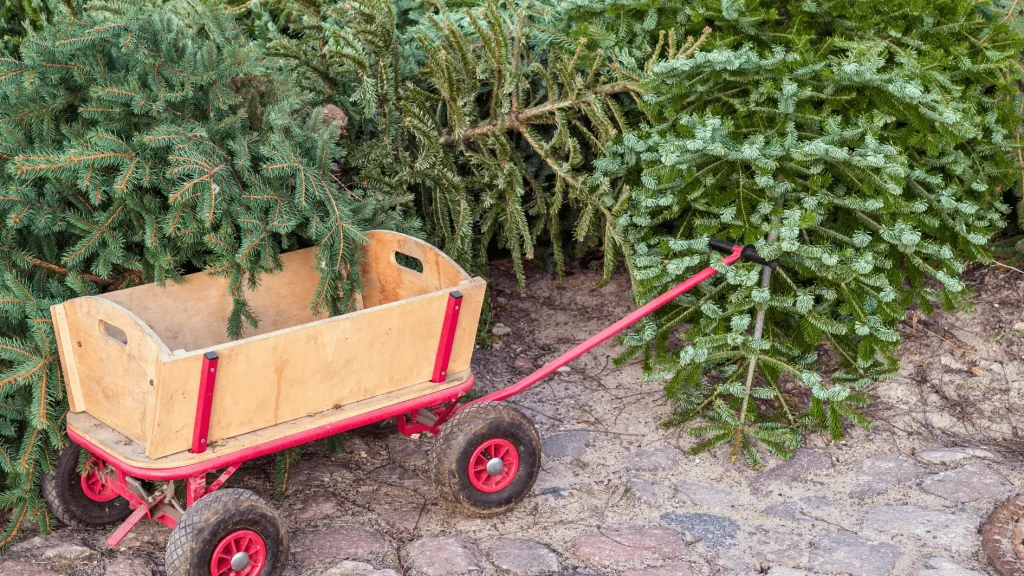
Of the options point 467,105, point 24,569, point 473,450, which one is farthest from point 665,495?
point 24,569

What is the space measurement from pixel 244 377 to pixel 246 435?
22 centimetres

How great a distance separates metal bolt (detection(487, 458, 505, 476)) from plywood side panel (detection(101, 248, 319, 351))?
3.49ft

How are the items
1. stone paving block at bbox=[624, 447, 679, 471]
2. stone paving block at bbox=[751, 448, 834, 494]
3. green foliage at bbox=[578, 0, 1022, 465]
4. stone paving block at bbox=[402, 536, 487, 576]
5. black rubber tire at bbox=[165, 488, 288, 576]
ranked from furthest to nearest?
stone paving block at bbox=[624, 447, 679, 471] < stone paving block at bbox=[751, 448, 834, 494] < green foliage at bbox=[578, 0, 1022, 465] < stone paving block at bbox=[402, 536, 487, 576] < black rubber tire at bbox=[165, 488, 288, 576]

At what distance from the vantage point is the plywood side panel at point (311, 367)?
305 centimetres

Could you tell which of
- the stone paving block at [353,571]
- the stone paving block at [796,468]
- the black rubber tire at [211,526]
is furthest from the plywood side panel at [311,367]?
the stone paving block at [796,468]

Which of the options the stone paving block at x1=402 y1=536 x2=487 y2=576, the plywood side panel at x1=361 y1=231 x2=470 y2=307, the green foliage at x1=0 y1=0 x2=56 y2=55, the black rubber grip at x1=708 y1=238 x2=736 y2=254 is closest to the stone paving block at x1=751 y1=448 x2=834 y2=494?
the black rubber grip at x1=708 y1=238 x2=736 y2=254

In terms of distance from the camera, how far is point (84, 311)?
3275 mm

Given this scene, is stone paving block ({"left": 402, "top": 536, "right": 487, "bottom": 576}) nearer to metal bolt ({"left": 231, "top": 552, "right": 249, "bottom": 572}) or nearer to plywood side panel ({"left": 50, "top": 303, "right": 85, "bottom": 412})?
metal bolt ({"left": 231, "top": 552, "right": 249, "bottom": 572})

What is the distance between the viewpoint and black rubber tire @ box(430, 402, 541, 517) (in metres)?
3.52

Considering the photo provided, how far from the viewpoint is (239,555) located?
308 cm

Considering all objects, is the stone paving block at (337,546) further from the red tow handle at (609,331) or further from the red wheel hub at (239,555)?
the red tow handle at (609,331)

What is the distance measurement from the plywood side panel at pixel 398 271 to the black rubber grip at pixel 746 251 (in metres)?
1.07

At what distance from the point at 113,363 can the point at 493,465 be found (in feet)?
4.53

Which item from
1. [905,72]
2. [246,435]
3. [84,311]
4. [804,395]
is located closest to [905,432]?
[804,395]
